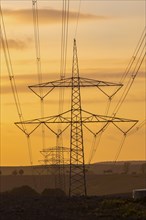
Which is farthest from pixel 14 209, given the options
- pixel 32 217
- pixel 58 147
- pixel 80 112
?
pixel 58 147

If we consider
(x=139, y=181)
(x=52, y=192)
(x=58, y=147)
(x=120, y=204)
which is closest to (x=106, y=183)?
(x=139, y=181)

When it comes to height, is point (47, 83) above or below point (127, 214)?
above

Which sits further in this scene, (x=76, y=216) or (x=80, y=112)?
(x=80, y=112)

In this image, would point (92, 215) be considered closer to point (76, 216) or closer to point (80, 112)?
point (76, 216)

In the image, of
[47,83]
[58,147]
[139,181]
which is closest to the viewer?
[47,83]

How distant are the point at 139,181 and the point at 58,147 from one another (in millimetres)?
63273

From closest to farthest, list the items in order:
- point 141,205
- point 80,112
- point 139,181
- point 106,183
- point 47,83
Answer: point 141,205
point 47,83
point 80,112
point 139,181
point 106,183

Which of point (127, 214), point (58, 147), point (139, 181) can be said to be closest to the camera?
point (127, 214)

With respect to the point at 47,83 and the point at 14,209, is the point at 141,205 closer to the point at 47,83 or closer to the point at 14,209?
the point at 14,209

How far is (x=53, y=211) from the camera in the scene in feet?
153

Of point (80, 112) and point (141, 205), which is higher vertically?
point (80, 112)

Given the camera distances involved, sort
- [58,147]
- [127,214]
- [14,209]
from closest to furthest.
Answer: [127,214] → [14,209] → [58,147]

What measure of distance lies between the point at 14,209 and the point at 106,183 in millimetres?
146571

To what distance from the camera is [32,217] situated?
140 ft
